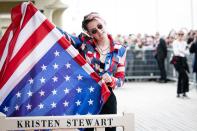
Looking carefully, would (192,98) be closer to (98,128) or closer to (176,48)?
(176,48)

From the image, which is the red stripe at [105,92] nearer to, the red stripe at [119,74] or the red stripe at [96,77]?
the red stripe at [96,77]

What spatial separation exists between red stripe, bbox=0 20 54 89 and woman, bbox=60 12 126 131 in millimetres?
230

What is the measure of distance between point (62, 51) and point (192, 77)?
1182 centimetres

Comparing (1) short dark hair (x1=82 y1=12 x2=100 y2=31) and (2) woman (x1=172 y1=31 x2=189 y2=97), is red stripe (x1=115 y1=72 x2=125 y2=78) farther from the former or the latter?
(2) woman (x1=172 y1=31 x2=189 y2=97)

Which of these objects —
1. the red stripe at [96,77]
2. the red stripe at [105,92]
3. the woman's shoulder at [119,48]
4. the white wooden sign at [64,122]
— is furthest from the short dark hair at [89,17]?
the white wooden sign at [64,122]

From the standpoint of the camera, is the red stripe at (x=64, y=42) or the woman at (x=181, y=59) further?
the woman at (x=181, y=59)

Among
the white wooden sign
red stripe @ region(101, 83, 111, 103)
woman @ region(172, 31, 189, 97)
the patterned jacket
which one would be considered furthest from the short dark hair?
woman @ region(172, 31, 189, 97)

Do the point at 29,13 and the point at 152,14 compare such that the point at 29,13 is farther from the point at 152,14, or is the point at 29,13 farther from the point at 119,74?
the point at 152,14

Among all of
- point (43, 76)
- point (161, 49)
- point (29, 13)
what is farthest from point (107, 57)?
point (161, 49)

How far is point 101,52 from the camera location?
3811 millimetres

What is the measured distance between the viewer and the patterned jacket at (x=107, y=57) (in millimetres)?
3754

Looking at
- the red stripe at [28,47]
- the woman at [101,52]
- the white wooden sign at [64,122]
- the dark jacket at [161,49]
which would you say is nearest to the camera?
the white wooden sign at [64,122]

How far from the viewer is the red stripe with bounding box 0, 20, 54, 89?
3.50m

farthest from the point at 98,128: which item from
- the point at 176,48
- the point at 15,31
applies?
the point at 176,48
